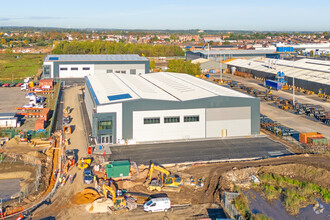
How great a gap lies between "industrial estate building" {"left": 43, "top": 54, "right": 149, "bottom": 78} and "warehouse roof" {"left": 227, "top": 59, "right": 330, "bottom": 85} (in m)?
24.9

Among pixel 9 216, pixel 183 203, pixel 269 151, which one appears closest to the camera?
pixel 9 216

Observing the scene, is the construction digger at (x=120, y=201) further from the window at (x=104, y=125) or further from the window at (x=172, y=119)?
the window at (x=172, y=119)

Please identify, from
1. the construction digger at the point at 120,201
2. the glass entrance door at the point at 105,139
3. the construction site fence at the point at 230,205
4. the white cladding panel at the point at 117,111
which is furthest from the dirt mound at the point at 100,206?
the white cladding panel at the point at 117,111

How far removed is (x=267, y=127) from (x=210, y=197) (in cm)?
1674

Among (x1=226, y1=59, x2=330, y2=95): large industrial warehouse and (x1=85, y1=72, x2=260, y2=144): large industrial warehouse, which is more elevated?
(x1=226, y1=59, x2=330, y2=95): large industrial warehouse

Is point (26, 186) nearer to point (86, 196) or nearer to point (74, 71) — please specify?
point (86, 196)

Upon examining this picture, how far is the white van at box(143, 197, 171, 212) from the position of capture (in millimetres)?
19562

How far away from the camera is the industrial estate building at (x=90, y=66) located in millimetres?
69375

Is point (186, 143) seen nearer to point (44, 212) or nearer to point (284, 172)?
point (284, 172)

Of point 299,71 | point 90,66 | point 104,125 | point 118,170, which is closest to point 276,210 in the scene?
point 118,170

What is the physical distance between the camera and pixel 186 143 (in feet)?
103

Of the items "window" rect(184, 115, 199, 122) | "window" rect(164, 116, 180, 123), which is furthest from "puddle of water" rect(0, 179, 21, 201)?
"window" rect(184, 115, 199, 122)

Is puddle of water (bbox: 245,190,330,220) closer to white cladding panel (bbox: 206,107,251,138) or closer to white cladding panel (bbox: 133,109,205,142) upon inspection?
white cladding panel (bbox: 133,109,205,142)

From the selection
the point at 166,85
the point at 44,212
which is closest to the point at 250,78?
the point at 166,85
